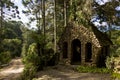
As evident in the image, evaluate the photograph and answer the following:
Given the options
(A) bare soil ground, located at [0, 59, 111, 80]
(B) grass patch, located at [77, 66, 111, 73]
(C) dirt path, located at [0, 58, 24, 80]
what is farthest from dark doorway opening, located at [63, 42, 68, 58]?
(C) dirt path, located at [0, 58, 24, 80]

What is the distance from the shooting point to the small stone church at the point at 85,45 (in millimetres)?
22203

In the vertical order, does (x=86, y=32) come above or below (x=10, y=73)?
above

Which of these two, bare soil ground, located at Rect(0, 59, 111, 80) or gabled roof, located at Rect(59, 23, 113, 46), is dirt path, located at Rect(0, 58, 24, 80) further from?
gabled roof, located at Rect(59, 23, 113, 46)

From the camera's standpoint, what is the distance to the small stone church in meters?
22.2

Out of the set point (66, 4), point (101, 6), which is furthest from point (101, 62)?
point (66, 4)

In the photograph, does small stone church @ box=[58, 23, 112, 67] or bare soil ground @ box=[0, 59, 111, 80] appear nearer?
bare soil ground @ box=[0, 59, 111, 80]

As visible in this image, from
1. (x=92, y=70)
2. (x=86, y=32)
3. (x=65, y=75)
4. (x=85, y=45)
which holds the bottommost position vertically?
(x=65, y=75)

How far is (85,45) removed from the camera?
75.2 ft

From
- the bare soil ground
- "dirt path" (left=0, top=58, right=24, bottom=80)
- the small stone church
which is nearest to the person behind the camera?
the bare soil ground

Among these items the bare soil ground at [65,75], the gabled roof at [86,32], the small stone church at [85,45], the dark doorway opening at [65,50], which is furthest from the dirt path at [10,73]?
the gabled roof at [86,32]

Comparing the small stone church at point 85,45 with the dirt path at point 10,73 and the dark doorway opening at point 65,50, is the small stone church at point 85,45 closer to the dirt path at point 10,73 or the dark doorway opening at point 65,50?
the dark doorway opening at point 65,50

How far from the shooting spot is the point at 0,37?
32.4m

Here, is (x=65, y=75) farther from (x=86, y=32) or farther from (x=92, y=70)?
(x=86, y=32)

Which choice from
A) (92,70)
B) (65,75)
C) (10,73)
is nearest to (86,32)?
(92,70)
